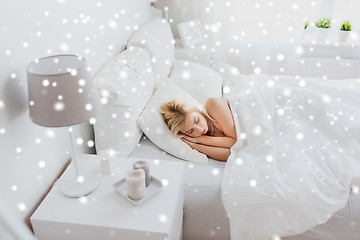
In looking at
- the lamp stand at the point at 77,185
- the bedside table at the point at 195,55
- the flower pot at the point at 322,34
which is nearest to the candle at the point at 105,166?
the lamp stand at the point at 77,185

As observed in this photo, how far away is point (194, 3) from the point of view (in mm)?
2840

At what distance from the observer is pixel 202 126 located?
1627mm

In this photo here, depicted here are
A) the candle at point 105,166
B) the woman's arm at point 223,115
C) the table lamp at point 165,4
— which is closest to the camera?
the candle at point 105,166

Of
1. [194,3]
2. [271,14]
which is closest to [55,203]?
[194,3]

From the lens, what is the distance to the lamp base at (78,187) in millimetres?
1142

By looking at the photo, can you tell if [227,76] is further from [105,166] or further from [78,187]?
[78,187]

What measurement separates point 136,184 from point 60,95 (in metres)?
0.40

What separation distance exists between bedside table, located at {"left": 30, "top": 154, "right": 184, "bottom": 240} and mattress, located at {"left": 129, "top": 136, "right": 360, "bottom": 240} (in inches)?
7.8

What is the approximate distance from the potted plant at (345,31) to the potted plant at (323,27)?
126mm

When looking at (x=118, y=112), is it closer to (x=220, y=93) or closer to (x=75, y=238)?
(x=75, y=238)

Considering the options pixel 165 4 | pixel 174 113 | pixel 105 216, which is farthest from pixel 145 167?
pixel 165 4

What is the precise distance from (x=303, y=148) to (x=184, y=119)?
60 cm

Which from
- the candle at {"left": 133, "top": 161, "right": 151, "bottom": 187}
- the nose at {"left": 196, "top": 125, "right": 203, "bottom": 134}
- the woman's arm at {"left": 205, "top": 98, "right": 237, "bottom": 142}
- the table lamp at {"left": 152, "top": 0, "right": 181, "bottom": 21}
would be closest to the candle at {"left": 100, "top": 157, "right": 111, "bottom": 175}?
the candle at {"left": 133, "top": 161, "right": 151, "bottom": 187}

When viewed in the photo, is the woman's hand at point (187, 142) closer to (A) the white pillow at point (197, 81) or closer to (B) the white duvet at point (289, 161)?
(B) the white duvet at point (289, 161)
